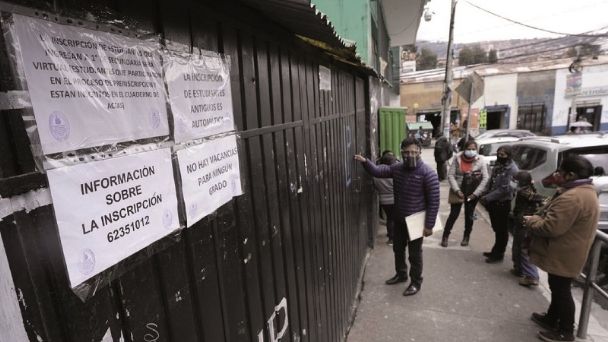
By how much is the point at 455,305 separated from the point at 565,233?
1.55 m

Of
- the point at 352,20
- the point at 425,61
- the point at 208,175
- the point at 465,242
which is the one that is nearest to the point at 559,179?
the point at 465,242

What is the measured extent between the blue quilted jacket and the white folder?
59 mm

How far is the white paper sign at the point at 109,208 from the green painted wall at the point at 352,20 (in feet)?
12.2

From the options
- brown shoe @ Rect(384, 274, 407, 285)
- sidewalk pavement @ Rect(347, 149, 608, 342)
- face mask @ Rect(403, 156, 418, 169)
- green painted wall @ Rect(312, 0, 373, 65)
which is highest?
green painted wall @ Rect(312, 0, 373, 65)

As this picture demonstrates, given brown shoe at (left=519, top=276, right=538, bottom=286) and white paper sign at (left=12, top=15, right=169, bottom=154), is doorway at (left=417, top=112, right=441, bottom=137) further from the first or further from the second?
white paper sign at (left=12, top=15, right=169, bottom=154)

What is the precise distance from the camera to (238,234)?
1537mm

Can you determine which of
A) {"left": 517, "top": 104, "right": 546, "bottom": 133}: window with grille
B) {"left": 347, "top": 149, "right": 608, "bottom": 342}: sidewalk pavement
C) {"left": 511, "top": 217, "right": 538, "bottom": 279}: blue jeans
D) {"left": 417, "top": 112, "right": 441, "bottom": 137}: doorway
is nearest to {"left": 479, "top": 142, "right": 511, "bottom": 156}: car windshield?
{"left": 347, "top": 149, "right": 608, "bottom": 342}: sidewalk pavement

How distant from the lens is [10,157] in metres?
0.68

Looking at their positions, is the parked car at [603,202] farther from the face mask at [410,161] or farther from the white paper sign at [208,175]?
the white paper sign at [208,175]

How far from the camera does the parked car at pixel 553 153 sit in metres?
5.61

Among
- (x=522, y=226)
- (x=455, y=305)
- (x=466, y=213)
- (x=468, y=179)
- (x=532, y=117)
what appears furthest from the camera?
(x=532, y=117)

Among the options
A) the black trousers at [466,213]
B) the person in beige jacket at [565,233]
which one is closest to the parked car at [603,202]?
the black trousers at [466,213]

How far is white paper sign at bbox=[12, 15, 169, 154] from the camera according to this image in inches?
28.4

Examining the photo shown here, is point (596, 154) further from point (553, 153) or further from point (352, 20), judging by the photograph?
point (352, 20)
